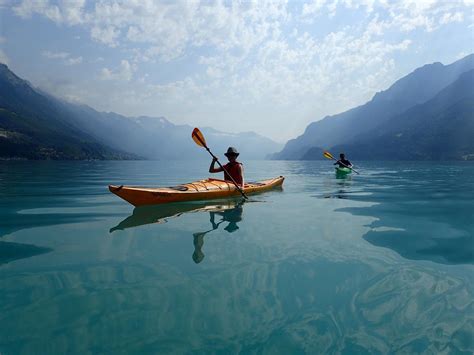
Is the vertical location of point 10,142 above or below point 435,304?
above

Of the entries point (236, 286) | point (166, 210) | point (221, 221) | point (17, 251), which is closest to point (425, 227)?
point (221, 221)

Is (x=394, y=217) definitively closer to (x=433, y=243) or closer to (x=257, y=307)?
(x=433, y=243)

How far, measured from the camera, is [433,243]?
7539 mm

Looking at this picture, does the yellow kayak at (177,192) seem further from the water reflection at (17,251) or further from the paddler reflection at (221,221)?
the water reflection at (17,251)

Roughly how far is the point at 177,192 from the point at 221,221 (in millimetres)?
3188

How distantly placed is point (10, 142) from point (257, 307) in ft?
597

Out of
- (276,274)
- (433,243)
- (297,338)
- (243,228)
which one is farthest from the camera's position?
(243,228)

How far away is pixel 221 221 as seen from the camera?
10164 millimetres

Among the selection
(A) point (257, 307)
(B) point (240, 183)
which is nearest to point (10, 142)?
(B) point (240, 183)

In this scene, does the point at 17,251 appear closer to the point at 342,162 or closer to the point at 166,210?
the point at 166,210

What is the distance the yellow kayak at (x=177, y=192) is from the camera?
11.5 m

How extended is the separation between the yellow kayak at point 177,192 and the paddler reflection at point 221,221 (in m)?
1.25

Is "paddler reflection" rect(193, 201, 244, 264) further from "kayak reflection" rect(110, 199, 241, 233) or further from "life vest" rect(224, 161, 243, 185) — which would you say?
"life vest" rect(224, 161, 243, 185)

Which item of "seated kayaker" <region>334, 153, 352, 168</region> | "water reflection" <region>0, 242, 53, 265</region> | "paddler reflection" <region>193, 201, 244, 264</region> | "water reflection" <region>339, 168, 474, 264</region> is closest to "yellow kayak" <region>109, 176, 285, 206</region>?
"paddler reflection" <region>193, 201, 244, 264</region>
